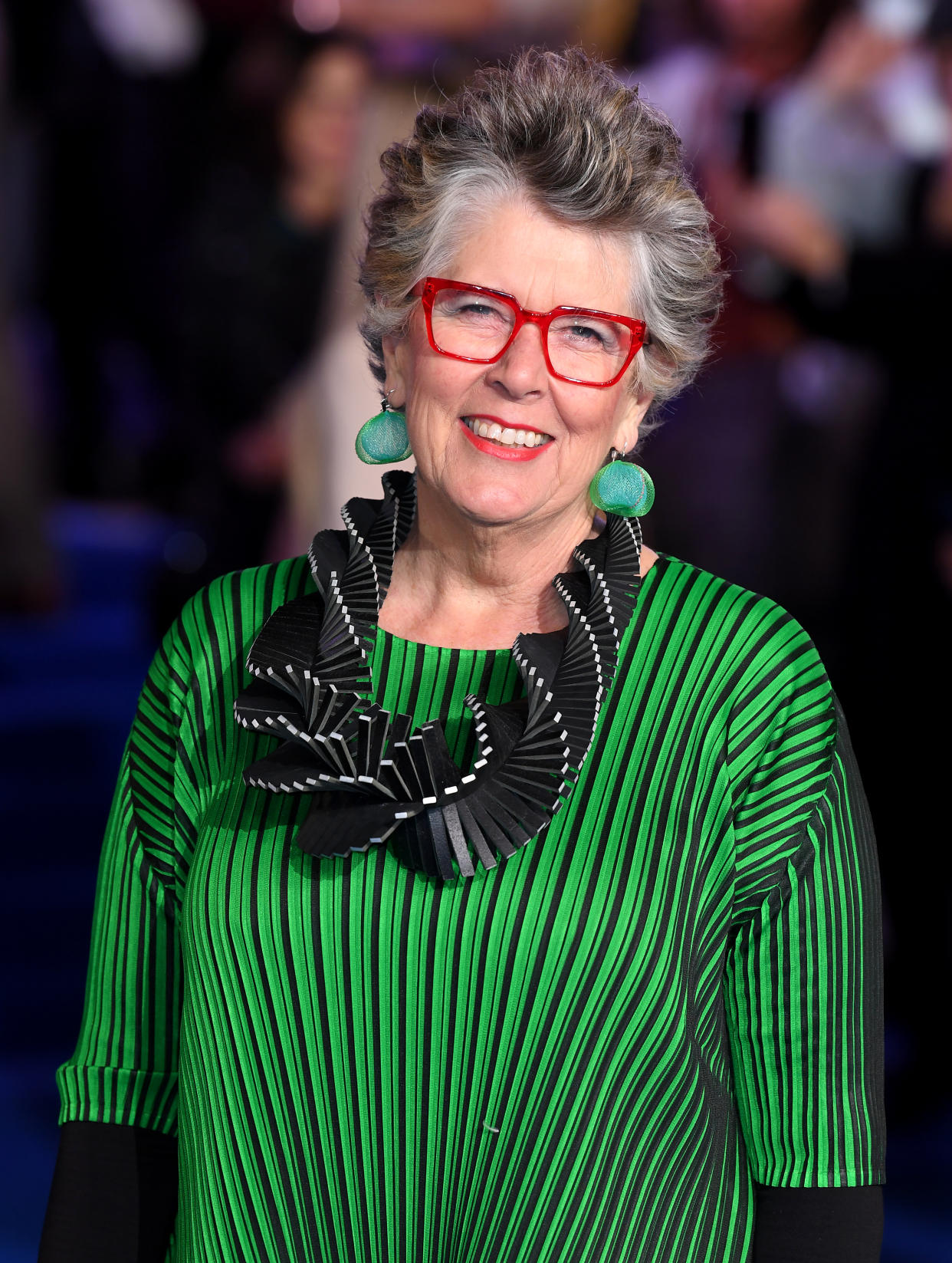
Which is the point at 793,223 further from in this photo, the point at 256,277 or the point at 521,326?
the point at 521,326

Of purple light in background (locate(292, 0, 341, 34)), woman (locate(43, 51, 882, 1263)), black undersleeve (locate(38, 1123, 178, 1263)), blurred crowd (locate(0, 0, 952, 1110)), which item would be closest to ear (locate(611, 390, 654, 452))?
woman (locate(43, 51, 882, 1263))

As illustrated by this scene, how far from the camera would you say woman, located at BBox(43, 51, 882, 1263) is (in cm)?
132

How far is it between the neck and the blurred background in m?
1.66

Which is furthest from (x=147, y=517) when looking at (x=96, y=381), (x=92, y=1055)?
(x=92, y=1055)

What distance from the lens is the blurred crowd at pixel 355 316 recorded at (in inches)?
149

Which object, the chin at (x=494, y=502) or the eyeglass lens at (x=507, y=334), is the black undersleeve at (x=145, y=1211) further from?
the eyeglass lens at (x=507, y=334)

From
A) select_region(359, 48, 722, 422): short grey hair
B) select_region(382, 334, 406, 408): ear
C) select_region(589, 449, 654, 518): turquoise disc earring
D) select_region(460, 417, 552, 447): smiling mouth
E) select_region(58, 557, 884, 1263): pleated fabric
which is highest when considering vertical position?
select_region(359, 48, 722, 422): short grey hair

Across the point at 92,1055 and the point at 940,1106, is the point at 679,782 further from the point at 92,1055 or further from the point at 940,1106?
the point at 940,1106

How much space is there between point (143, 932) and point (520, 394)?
0.62 m

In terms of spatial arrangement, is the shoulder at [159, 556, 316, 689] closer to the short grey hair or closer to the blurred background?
the short grey hair

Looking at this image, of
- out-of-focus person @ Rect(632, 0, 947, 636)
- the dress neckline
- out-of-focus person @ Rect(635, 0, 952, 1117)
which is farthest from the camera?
out-of-focus person @ Rect(632, 0, 947, 636)

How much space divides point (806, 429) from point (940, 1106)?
1.76 meters

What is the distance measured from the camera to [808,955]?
1.37 meters

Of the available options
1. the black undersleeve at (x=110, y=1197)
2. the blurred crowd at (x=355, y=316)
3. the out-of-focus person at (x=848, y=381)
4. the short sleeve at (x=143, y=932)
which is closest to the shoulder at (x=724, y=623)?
the short sleeve at (x=143, y=932)
